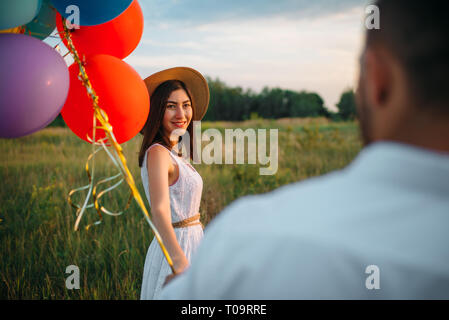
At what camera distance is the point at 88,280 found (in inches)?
121

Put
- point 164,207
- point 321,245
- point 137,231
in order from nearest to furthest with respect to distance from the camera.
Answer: point 321,245 → point 164,207 → point 137,231

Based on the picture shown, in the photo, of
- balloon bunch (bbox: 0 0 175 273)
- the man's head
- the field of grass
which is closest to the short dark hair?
the man's head

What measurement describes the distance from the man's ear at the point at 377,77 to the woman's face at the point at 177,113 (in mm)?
1633

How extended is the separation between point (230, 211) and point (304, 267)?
6.1 inches

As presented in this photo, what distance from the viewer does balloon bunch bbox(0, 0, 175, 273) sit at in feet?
4.78

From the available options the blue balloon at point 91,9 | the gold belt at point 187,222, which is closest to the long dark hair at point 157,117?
the gold belt at point 187,222

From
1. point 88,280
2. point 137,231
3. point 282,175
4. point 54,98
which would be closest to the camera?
point 54,98

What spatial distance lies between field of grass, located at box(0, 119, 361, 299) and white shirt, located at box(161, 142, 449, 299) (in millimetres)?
2528

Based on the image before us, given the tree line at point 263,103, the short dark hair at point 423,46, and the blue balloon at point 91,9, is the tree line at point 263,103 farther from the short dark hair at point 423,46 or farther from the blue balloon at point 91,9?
the short dark hair at point 423,46

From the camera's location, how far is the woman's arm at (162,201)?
1.62 meters

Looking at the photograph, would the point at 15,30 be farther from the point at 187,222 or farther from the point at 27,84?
the point at 187,222

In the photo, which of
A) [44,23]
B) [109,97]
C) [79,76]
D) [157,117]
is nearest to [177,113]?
[157,117]

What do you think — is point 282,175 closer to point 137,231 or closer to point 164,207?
point 137,231

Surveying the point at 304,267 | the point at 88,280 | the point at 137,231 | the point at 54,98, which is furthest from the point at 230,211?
the point at 137,231
